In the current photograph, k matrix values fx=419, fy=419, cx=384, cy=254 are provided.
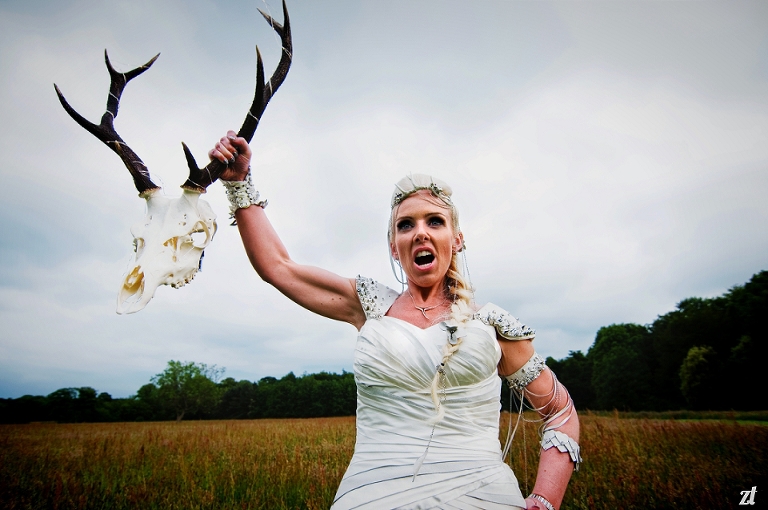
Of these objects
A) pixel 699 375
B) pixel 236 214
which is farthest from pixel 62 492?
pixel 699 375

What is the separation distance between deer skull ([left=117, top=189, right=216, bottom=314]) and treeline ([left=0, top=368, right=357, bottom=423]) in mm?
14835

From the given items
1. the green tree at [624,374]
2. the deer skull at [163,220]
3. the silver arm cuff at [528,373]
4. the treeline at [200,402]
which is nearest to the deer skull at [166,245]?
the deer skull at [163,220]

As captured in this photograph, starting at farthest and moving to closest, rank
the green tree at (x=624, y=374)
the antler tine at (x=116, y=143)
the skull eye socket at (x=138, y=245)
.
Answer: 1. the green tree at (x=624, y=374)
2. the antler tine at (x=116, y=143)
3. the skull eye socket at (x=138, y=245)

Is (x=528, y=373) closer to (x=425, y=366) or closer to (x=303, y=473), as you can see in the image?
(x=425, y=366)

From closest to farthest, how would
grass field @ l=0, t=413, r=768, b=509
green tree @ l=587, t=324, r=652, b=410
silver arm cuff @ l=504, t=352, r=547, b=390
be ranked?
silver arm cuff @ l=504, t=352, r=547, b=390 → grass field @ l=0, t=413, r=768, b=509 → green tree @ l=587, t=324, r=652, b=410

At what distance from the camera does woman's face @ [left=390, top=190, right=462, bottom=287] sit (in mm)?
1950

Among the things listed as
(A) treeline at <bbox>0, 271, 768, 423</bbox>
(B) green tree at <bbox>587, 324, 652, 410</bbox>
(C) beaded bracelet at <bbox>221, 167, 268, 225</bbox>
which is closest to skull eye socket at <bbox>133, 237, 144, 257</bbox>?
(C) beaded bracelet at <bbox>221, 167, 268, 225</bbox>

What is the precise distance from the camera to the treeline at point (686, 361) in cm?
2472

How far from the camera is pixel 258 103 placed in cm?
187

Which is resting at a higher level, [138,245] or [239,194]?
[239,194]

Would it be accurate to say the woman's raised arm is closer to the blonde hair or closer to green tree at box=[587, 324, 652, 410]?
the blonde hair

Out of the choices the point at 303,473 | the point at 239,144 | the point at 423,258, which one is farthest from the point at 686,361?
the point at 239,144

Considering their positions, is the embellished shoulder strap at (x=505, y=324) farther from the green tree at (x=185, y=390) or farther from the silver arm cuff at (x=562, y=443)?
the green tree at (x=185, y=390)

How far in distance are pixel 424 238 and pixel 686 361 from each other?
34.5 metres
